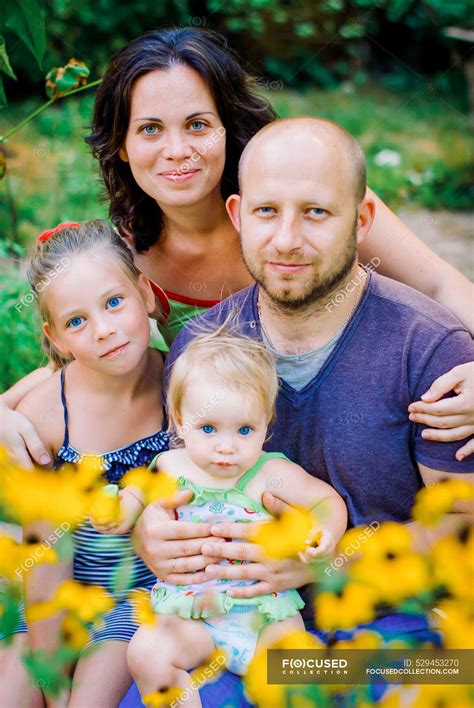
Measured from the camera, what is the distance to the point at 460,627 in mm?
1817

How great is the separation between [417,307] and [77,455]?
85 cm

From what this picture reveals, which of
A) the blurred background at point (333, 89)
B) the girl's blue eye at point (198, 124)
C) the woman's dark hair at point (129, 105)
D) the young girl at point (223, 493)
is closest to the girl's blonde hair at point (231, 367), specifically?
the young girl at point (223, 493)

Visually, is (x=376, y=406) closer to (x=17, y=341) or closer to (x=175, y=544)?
(x=175, y=544)

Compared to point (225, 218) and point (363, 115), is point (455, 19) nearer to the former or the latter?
point (363, 115)

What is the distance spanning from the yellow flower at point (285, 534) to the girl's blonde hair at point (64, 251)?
0.66m

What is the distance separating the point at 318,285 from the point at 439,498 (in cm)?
49

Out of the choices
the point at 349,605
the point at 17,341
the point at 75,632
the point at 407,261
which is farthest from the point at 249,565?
the point at 17,341

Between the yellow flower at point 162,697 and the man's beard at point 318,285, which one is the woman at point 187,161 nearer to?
the man's beard at point 318,285

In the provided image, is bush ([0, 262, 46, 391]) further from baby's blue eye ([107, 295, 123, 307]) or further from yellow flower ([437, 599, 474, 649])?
yellow flower ([437, 599, 474, 649])

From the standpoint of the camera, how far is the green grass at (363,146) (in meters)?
5.82

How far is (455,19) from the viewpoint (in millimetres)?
8258

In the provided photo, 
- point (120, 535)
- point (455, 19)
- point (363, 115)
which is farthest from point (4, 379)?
point (455, 19)

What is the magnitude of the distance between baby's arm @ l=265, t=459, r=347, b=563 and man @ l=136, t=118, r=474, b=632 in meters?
0.05

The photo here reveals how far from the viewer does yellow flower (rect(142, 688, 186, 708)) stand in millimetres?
1839
